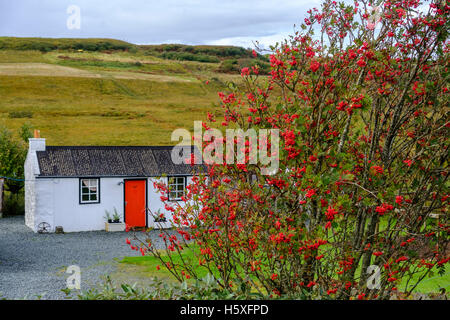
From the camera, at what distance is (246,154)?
6.14m

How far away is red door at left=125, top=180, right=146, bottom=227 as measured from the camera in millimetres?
25125

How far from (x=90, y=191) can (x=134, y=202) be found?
219 cm

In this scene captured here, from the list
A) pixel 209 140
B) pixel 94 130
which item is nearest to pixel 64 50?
pixel 94 130

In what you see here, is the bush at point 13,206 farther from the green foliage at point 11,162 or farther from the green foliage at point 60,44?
the green foliage at point 60,44

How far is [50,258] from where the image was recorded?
18.4 meters

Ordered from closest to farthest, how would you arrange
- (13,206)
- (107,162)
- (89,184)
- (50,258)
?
(50,258), (89,184), (107,162), (13,206)

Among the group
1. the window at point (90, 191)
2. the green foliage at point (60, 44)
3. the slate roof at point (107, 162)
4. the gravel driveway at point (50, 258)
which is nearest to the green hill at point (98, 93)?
the green foliage at point (60, 44)

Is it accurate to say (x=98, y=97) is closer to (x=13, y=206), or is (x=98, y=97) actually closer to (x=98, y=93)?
(x=98, y=93)

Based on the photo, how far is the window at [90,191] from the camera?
24328 mm

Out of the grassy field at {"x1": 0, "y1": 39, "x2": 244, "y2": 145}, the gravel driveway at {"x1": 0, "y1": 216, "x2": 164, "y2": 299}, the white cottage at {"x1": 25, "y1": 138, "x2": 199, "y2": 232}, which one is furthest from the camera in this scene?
the grassy field at {"x1": 0, "y1": 39, "x2": 244, "y2": 145}

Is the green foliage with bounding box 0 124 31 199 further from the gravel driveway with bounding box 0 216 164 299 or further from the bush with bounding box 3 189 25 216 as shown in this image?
the gravel driveway with bounding box 0 216 164 299

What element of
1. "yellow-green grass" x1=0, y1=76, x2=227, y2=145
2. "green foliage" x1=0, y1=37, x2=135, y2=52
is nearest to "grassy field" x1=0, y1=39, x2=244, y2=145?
"yellow-green grass" x1=0, y1=76, x2=227, y2=145

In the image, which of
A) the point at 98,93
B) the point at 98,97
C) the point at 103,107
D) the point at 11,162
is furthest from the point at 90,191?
the point at 98,93
